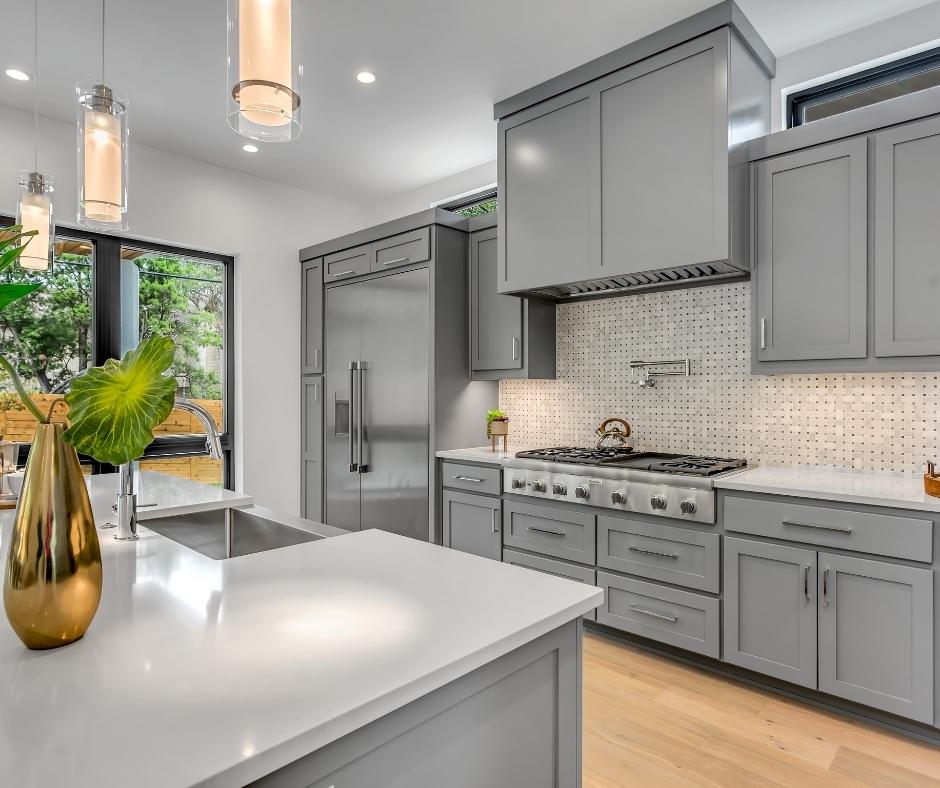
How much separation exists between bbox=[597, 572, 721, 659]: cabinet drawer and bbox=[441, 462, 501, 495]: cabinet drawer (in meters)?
0.78

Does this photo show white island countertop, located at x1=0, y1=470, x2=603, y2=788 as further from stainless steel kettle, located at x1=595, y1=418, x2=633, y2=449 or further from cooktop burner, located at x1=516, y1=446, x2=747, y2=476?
stainless steel kettle, located at x1=595, y1=418, x2=633, y2=449

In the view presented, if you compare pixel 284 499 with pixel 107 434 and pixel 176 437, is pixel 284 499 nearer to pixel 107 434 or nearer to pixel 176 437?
pixel 176 437

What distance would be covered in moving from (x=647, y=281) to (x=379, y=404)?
6.26 feet

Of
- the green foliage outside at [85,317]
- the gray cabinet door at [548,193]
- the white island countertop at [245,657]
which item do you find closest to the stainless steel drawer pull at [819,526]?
the gray cabinet door at [548,193]

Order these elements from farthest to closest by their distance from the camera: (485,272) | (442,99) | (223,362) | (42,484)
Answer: (223,362) → (485,272) → (442,99) → (42,484)

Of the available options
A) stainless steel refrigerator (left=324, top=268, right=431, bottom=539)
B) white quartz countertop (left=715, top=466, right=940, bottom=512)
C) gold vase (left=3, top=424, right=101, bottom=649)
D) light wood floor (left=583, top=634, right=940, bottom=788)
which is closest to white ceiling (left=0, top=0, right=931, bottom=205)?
stainless steel refrigerator (left=324, top=268, right=431, bottom=539)

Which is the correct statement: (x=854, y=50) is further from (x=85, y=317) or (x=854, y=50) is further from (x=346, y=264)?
(x=85, y=317)

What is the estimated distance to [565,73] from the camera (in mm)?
3047

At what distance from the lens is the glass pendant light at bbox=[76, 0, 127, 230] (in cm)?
157

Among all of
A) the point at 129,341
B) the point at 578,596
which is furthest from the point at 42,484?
the point at 129,341

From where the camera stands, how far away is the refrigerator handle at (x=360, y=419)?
4094mm

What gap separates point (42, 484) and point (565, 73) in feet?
9.96

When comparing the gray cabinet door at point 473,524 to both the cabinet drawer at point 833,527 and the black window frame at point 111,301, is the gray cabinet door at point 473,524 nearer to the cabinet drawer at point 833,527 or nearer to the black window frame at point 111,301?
the cabinet drawer at point 833,527

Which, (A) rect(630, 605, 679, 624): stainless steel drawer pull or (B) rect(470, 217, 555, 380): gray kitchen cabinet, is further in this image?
(B) rect(470, 217, 555, 380): gray kitchen cabinet
